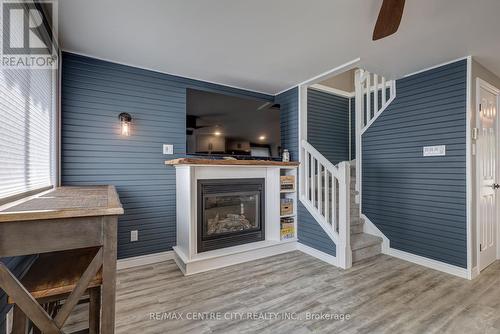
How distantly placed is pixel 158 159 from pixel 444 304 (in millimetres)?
3324

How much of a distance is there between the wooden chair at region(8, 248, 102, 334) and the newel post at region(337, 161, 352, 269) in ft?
8.23

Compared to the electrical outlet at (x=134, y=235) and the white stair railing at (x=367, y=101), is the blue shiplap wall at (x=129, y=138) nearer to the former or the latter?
the electrical outlet at (x=134, y=235)

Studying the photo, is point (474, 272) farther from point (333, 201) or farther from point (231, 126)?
point (231, 126)

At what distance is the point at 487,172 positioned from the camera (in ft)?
9.77

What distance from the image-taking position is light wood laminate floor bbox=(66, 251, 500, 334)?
1.85 metres

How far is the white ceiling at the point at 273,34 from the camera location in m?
1.90

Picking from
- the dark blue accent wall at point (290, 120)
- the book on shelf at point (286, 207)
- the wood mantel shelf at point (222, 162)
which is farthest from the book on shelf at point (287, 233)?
the dark blue accent wall at point (290, 120)

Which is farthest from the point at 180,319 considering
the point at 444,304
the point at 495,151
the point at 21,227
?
the point at 495,151

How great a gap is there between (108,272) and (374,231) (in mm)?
3511

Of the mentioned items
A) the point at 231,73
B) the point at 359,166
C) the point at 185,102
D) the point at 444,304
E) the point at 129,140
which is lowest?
the point at 444,304

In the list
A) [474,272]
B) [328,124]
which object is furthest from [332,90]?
[474,272]

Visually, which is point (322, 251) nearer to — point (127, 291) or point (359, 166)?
point (359, 166)

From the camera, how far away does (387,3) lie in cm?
154

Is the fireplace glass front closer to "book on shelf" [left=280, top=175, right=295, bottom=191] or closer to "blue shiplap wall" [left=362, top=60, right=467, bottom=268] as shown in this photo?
"book on shelf" [left=280, top=175, right=295, bottom=191]
